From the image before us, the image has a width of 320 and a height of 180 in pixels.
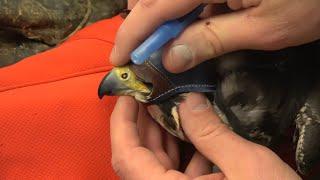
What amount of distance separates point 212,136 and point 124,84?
5.1 inches

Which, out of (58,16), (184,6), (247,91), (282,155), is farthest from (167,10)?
(58,16)

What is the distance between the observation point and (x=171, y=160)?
703 millimetres

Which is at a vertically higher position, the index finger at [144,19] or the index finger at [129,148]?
the index finger at [144,19]

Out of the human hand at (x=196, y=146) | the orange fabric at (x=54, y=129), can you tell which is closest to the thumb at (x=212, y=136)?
the human hand at (x=196, y=146)

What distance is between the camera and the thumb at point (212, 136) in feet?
1.89

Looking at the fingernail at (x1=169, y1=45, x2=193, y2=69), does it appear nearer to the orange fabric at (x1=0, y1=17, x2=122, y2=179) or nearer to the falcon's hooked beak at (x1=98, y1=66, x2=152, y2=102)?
the falcon's hooked beak at (x1=98, y1=66, x2=152, y2=102)

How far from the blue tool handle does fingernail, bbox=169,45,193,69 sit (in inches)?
0.6

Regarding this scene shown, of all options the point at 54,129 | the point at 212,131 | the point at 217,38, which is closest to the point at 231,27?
the point at 217,38

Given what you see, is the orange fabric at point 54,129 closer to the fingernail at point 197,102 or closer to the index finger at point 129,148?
the index finger at point 129,148

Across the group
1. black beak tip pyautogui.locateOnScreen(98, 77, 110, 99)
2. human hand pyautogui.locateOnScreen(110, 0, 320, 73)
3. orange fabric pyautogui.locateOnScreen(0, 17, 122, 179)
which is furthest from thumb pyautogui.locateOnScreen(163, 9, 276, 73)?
orange fabric pyautogui.locateOnScreen(0, 17, 122, 179)

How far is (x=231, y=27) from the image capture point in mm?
563

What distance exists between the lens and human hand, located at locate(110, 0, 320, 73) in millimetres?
550

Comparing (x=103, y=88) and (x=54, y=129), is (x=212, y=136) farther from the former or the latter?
(x=54, y=129)

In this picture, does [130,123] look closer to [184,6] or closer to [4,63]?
[184,6]
